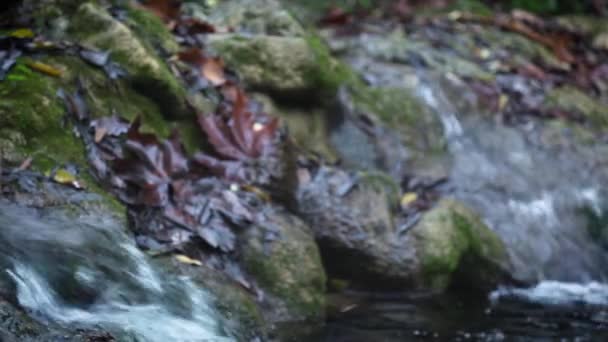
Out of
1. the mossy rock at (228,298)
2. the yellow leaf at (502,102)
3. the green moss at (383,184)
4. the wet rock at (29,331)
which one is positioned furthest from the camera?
the yellow leaf at (502,102)

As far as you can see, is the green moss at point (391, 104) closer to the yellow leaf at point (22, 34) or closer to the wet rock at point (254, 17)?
the wet rock at point (254, 17)

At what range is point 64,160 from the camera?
3.63 m

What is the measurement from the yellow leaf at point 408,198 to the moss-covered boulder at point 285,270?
1197mm

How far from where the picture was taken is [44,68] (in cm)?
401

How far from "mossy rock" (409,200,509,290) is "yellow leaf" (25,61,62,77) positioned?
2233 millimetres

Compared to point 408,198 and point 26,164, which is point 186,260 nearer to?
point 26,164

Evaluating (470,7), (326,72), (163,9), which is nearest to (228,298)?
(326,72)

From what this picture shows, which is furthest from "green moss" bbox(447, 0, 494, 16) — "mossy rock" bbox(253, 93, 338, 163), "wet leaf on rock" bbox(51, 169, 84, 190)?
"wet leaf on rock" bbox(51, 169, 84, 190)

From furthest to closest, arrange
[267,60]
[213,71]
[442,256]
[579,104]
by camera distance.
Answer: [579,104] → [267,60] → [213,71] → [442,256]

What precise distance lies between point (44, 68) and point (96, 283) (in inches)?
63.3

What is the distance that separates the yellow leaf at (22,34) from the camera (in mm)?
4117

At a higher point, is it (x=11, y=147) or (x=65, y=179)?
(x=11, y=147)

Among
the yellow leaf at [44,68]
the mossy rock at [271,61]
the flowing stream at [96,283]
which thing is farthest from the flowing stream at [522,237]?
the yellow leaf at [44,68]

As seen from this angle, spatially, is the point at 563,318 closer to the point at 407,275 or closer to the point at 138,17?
the point at 407,275
